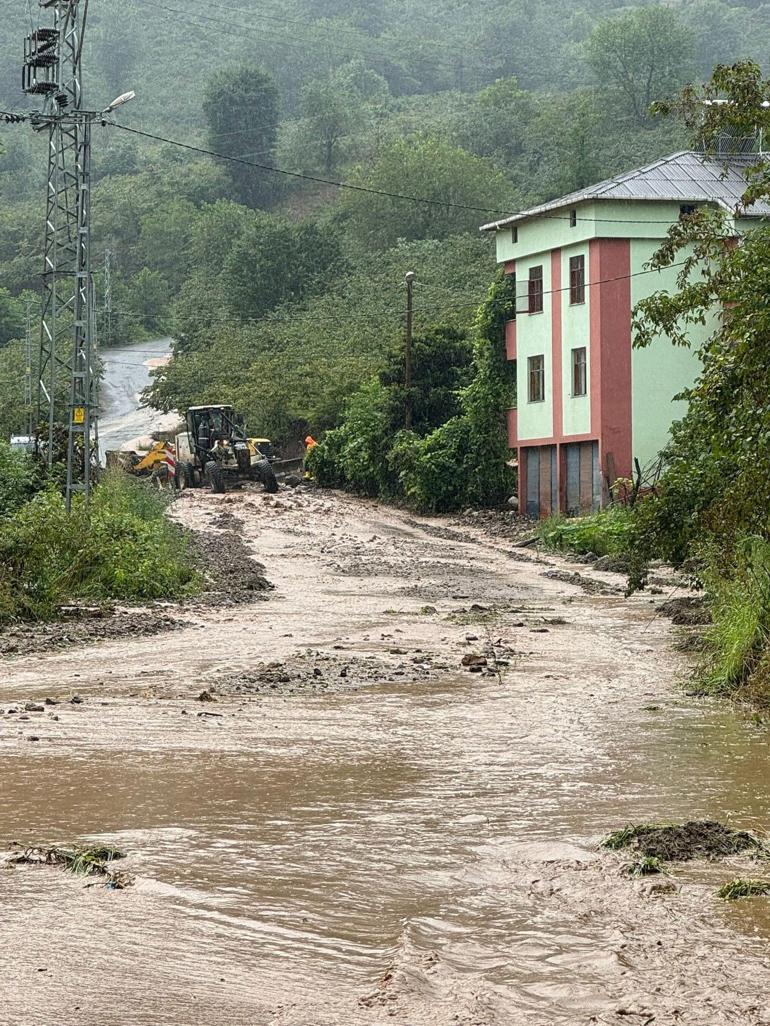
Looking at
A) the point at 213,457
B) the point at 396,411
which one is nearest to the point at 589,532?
the point at 396,411

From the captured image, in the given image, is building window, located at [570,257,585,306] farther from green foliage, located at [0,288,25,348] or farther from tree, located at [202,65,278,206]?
tree, located at [202,65,278,206]

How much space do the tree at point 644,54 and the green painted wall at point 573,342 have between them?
87.3 metres

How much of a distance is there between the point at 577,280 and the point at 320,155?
3933 inches

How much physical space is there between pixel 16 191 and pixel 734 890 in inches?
5727

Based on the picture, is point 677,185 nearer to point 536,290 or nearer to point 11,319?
point 536,290

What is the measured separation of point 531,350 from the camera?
41969mm

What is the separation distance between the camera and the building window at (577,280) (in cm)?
3950

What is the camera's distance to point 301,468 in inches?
2178

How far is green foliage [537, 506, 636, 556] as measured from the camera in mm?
31266

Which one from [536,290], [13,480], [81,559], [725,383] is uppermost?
[536,290]

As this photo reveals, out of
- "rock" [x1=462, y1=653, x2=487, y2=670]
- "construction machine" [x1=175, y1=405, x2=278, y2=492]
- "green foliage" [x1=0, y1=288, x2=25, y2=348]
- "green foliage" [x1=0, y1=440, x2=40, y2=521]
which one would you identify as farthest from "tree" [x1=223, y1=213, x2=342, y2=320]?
"rock" [x1=462, y1=653, x2=487, y2=670]

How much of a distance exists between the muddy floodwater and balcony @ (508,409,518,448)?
84.7 feet

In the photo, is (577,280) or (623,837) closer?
(623,837)

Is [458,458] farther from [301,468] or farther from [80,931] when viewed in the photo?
[80,931]
